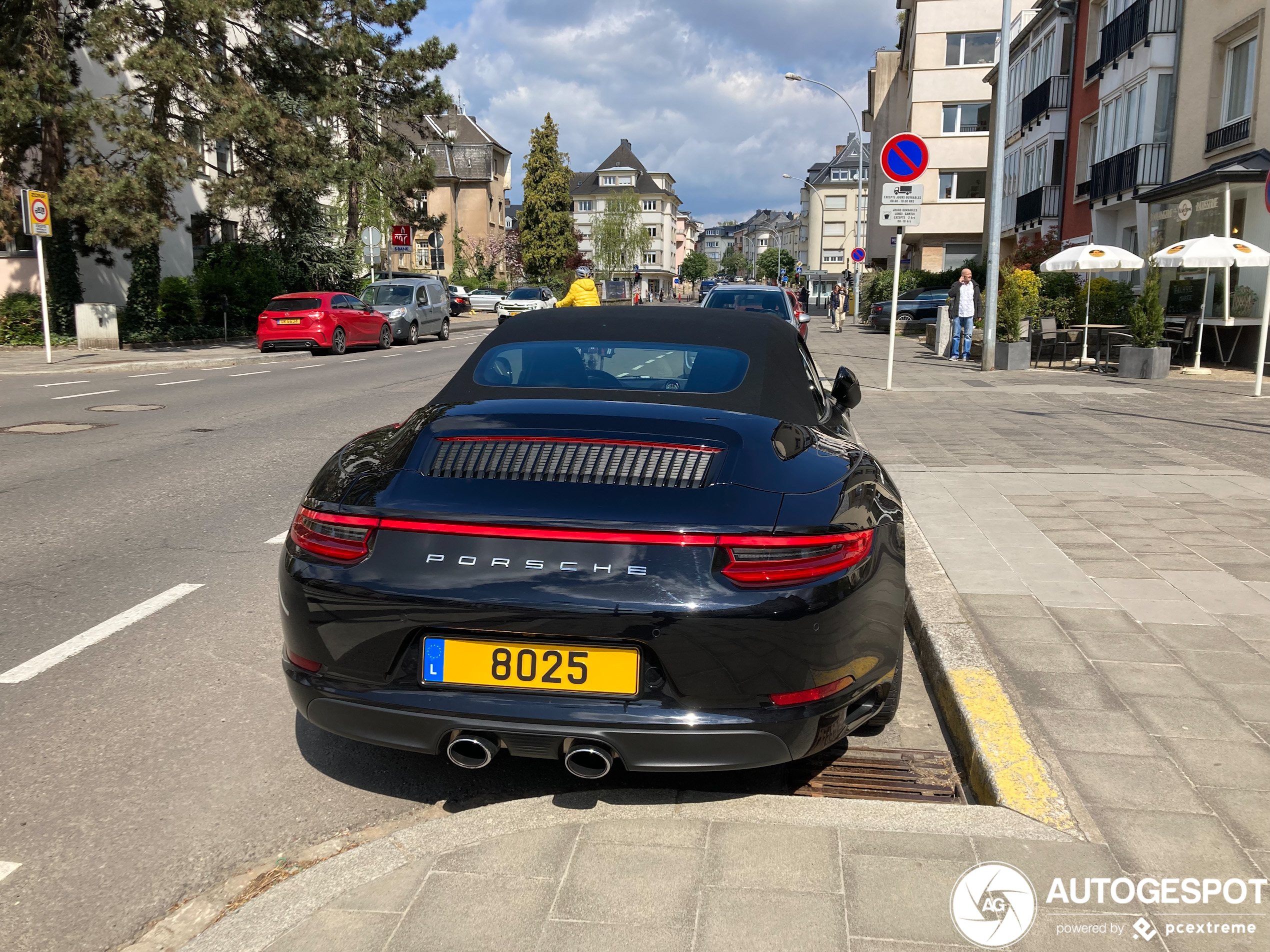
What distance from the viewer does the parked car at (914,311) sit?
3666 cm

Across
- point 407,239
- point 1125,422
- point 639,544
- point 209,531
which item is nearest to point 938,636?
point 639,544

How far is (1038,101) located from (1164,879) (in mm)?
37233

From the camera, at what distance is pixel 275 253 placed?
34.2 m

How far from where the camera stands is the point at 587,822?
2.90 m

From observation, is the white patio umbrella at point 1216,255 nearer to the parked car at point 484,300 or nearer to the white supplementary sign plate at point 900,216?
the white supplementary sign plate at point 900,216

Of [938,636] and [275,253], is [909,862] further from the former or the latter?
[275,253]

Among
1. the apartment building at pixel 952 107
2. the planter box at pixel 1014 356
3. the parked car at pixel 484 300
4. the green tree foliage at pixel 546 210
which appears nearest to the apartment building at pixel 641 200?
the green tree foliage at pixel 546 210

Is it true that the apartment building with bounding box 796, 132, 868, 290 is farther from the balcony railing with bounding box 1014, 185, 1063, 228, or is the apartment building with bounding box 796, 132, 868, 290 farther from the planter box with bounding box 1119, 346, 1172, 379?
the planter box with bounding box 1119, 346, 1172, 379

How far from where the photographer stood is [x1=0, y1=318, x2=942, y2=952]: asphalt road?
2.89 m

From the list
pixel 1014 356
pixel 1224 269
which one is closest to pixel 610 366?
pixel 1014 356

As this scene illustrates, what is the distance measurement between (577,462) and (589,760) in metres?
0.82

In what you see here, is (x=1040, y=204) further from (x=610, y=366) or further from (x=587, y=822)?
(x=587, y=822)

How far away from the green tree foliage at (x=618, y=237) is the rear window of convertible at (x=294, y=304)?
8842 centimetres

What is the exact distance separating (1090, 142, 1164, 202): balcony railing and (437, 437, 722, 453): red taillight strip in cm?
2543
